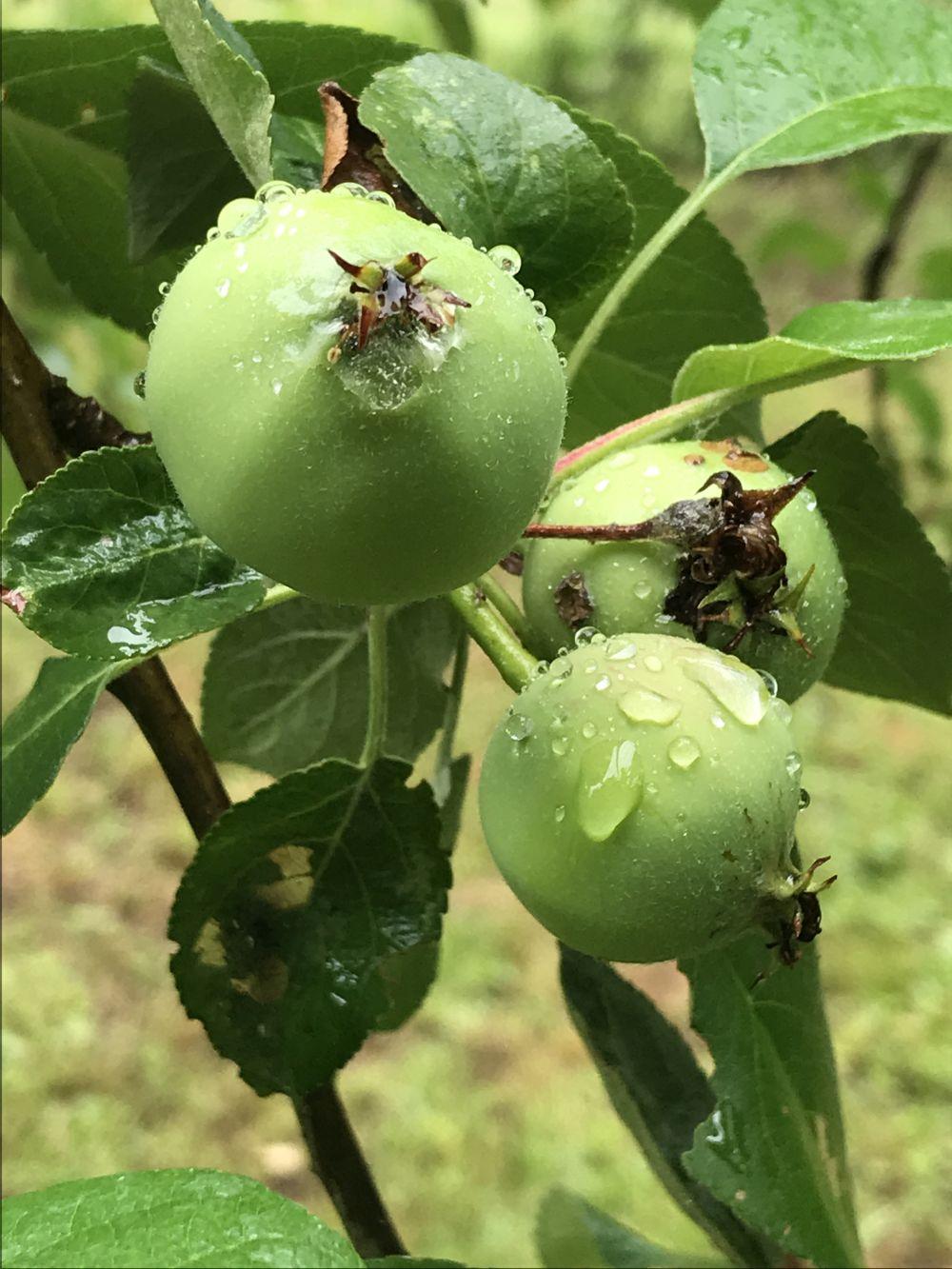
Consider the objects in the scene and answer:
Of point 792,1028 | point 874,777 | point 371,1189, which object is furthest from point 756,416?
point 874,777

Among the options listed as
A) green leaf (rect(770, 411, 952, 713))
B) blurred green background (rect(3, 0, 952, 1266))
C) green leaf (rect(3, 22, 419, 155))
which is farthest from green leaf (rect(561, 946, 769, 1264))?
blurred green background (rect(3, 0, 952, 1266))

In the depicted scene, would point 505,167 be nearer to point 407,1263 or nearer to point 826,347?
point 826,347

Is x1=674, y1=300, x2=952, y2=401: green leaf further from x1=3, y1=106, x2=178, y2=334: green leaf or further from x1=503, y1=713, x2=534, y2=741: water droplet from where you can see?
x1=3, y1=106, x2=178, y2=334: green leaf

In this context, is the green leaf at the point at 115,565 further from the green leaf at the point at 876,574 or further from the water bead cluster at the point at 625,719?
the green leaf at the point at 876,574

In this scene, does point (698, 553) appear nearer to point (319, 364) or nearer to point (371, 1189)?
point (319, 364)

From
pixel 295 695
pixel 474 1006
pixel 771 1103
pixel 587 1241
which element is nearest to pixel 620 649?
pixel 771 1103

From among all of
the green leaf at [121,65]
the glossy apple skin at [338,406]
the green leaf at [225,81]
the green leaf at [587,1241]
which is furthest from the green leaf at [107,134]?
the green leaf at [587,1241]
